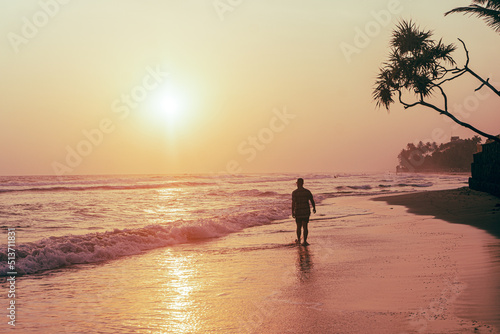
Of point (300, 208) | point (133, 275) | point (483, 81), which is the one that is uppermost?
point (483, 81)

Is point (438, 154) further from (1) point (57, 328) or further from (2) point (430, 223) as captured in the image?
(1) point (57, 328)

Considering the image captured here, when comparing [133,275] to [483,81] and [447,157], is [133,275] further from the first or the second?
[447,157]

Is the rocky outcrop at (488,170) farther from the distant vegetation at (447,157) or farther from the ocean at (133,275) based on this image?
the distant vegetation at (447,157)

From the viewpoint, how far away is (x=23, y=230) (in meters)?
18.6

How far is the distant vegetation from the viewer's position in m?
151

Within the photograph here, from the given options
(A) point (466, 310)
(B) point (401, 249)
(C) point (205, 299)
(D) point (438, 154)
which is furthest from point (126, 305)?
(D) point (438, 154)

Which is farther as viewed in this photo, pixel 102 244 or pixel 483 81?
pixel 483 81

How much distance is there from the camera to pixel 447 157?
158875mm

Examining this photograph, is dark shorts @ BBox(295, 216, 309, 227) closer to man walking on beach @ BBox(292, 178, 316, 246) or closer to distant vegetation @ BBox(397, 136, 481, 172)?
man walking on beach @ BBox(292, 178, 316, 246)

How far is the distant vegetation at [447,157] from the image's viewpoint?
151m

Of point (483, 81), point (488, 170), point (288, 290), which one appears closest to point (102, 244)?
point (288, 290)

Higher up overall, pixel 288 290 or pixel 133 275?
pixel 288 290

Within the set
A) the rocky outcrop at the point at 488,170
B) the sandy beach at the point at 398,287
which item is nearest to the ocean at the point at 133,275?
the sandy beach at the point at 398,287

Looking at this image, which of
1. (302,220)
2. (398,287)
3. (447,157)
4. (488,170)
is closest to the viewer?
(398,287)
